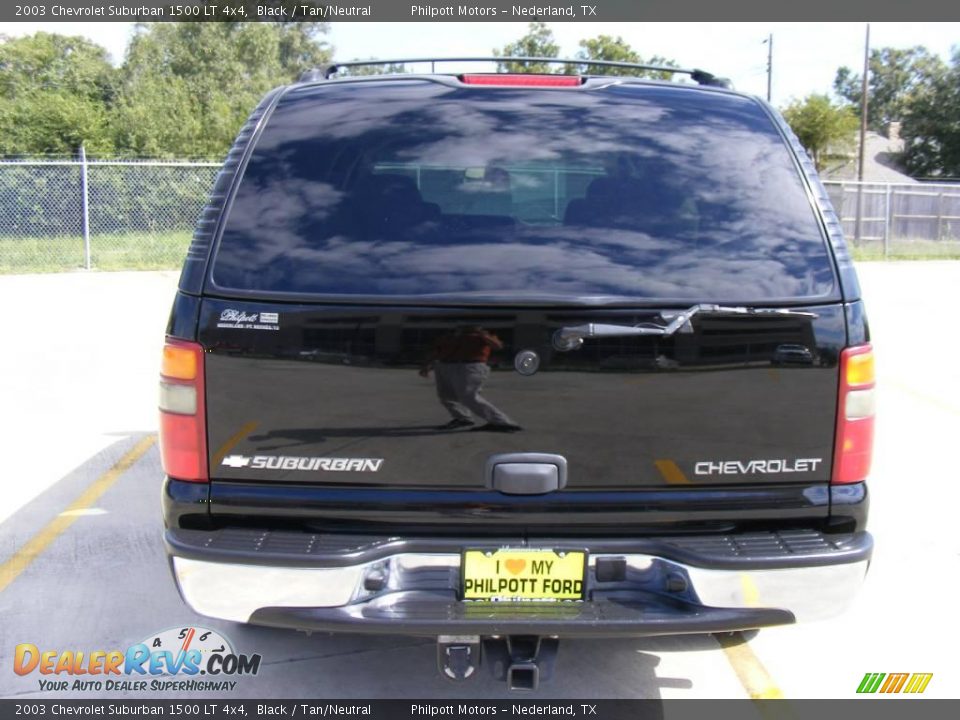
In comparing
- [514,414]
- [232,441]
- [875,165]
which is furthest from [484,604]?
[875,165]

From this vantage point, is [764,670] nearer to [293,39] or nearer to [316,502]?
[316,502]

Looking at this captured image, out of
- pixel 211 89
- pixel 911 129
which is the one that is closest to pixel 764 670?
pixel 211 89

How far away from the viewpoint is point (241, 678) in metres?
3.35

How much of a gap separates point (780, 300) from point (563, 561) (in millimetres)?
966

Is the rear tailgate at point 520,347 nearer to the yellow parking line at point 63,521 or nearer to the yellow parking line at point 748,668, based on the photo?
the yellow parking line at point 748,668

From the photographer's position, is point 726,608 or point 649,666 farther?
point 649,666

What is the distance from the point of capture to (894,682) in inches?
133

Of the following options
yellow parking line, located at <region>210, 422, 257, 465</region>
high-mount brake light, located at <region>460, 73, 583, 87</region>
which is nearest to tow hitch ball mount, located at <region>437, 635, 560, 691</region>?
yellow parking line, located at <region>210, 422, 257, 465</region>

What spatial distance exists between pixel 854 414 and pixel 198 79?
43688mm

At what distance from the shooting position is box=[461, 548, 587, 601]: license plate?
2.56 meters

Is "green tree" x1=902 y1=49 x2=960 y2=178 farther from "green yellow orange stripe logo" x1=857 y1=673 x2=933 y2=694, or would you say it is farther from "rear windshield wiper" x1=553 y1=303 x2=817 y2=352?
"rear windshield wiper" x1=553 y1=303 x2=817 y2=352

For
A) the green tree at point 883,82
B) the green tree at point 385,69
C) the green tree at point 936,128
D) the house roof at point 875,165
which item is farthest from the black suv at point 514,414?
the green tree at point 883,82

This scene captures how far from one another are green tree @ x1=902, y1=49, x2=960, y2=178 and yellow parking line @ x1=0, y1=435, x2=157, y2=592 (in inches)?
2050

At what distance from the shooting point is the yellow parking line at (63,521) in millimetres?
4270
